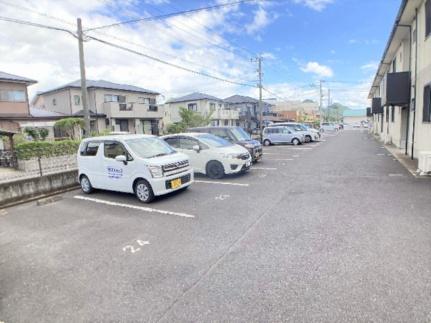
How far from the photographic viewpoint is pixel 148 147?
6.93 m

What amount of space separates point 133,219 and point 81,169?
322cm

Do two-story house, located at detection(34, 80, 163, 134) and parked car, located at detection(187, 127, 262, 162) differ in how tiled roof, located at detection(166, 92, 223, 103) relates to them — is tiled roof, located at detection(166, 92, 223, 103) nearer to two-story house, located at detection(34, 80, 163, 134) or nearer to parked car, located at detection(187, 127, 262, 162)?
two-story house, located at detection(34, 80, 163, 134)

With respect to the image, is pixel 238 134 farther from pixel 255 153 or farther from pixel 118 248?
pixel 118 248

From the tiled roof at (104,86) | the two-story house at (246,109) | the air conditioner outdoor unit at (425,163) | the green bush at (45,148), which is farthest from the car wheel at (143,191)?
the two-story house at (246,109)

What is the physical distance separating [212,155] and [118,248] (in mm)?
5089

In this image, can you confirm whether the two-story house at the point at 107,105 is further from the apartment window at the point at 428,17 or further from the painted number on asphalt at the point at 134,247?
the painted number on asphalt at the point at 134,247

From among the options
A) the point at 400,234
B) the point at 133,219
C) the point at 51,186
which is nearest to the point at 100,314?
the point at 133,219

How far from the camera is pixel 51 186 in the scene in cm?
790

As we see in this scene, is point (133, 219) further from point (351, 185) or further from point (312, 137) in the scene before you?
point (312, 137)

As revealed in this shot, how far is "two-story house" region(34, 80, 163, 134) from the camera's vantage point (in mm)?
24812

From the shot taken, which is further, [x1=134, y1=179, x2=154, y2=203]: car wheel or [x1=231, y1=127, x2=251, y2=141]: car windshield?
[x1=231, y1=127, x2=251, y2=141]: car windshield

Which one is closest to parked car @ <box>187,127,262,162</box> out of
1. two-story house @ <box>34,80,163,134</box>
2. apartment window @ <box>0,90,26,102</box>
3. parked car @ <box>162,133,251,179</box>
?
parked car @ <box>162,133,251,179</box>

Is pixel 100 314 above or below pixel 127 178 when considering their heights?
below

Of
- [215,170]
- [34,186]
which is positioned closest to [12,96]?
[34,186]
